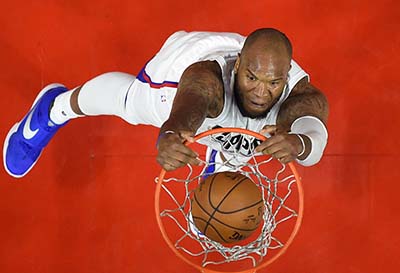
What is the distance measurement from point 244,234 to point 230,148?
1.28ft

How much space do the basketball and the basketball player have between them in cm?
15

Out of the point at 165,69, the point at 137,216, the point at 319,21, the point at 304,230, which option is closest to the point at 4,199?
the point at 137,216

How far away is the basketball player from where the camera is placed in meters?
1.36

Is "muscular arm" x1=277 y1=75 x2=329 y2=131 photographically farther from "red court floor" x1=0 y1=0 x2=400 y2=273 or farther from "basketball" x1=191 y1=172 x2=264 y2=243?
"red court floor" x1=0 y1=0 x2=400 y2=273

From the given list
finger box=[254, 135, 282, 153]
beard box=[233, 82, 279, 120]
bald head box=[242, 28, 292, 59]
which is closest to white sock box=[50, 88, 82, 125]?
beard box=[233, 82, 279, 120]

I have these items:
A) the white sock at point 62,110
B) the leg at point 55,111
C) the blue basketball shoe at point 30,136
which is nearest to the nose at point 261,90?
the leg at point 55,111

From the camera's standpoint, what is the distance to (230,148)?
1.83 meters

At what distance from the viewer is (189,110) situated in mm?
1389

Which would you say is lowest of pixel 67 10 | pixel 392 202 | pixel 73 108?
pixel 392 202

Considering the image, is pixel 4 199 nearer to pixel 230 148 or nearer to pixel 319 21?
pixel 230 148

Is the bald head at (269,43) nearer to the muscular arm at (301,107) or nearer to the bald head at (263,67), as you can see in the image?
the bald head at (263,67)

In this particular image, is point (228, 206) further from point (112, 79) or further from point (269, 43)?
point (112, 79)

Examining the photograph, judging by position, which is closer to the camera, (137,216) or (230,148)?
(230,148)

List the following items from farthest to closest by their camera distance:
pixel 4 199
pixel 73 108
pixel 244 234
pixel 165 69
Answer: pixel 4 199, pixel 73 108, pixel 165 69, pixel 244 234
